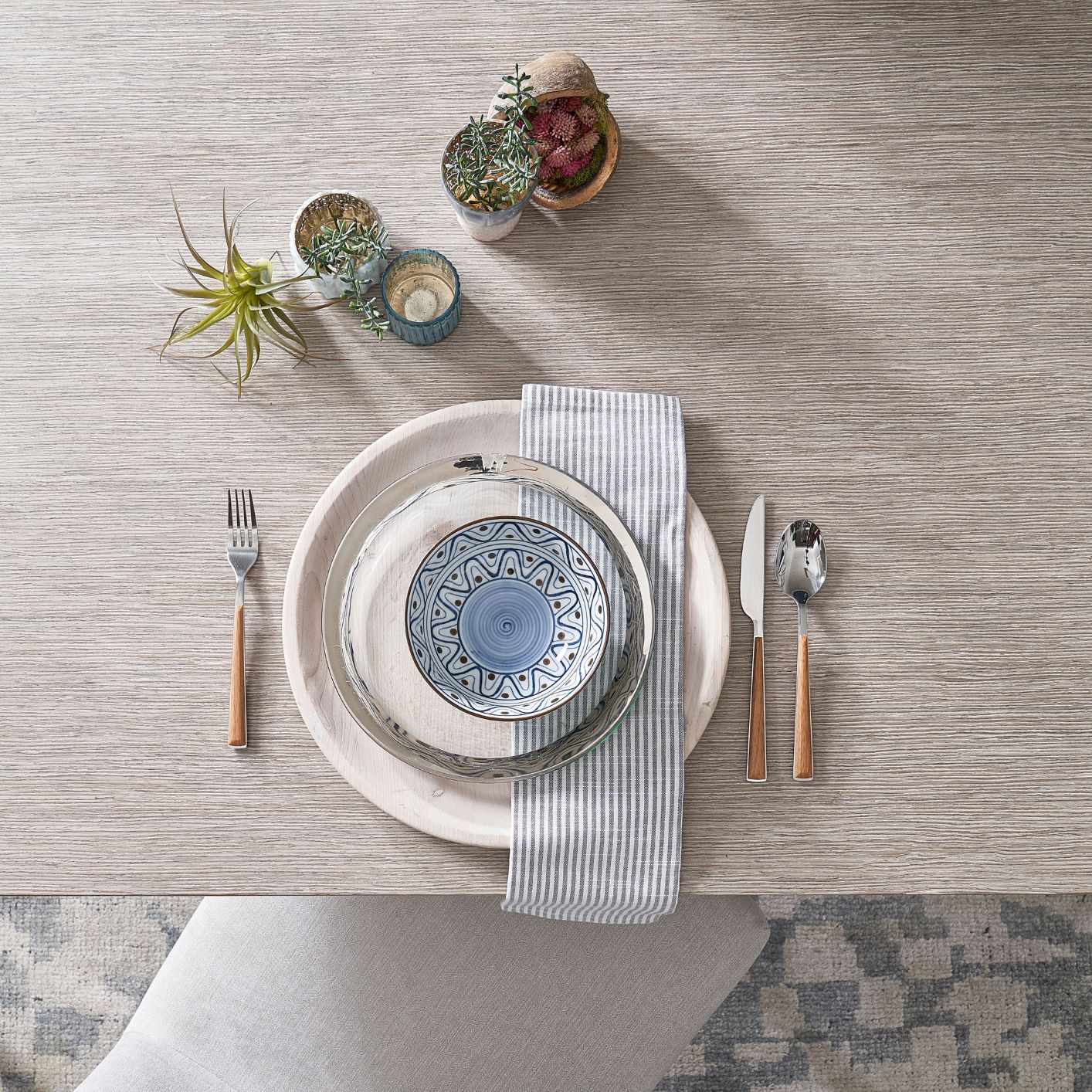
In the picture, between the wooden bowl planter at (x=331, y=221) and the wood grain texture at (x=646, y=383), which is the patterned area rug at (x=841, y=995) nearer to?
the wood grain texture at (x=646, y=383)

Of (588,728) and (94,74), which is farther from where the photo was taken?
(94,74)

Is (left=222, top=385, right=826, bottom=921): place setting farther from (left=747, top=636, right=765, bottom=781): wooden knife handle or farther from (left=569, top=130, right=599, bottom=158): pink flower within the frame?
(left=569, top=130, right=599, bottom=158): pink flower

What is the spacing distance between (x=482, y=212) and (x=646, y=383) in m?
0.20

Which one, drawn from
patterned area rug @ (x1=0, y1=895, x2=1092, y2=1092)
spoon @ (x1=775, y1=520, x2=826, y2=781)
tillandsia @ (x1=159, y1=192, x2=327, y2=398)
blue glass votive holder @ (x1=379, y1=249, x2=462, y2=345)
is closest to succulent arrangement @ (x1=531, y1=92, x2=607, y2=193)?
blue glass votive holder @ (x1=379, y1=249, x2=462, y2=345)

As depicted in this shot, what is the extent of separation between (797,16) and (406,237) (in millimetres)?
414

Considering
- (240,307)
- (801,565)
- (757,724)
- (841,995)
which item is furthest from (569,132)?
(841,995)

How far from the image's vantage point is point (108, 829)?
0.68 m

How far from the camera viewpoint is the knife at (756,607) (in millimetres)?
677

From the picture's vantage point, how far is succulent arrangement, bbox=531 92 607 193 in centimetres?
70

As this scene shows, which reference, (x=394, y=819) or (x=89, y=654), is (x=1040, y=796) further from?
(x=89, y=654)

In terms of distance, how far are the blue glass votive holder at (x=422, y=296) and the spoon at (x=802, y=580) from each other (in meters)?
0.34

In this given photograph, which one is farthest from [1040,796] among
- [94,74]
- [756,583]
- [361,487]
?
[94,74]

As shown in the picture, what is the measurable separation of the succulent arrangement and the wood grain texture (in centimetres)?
6

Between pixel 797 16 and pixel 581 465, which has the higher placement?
pixel 797 16
